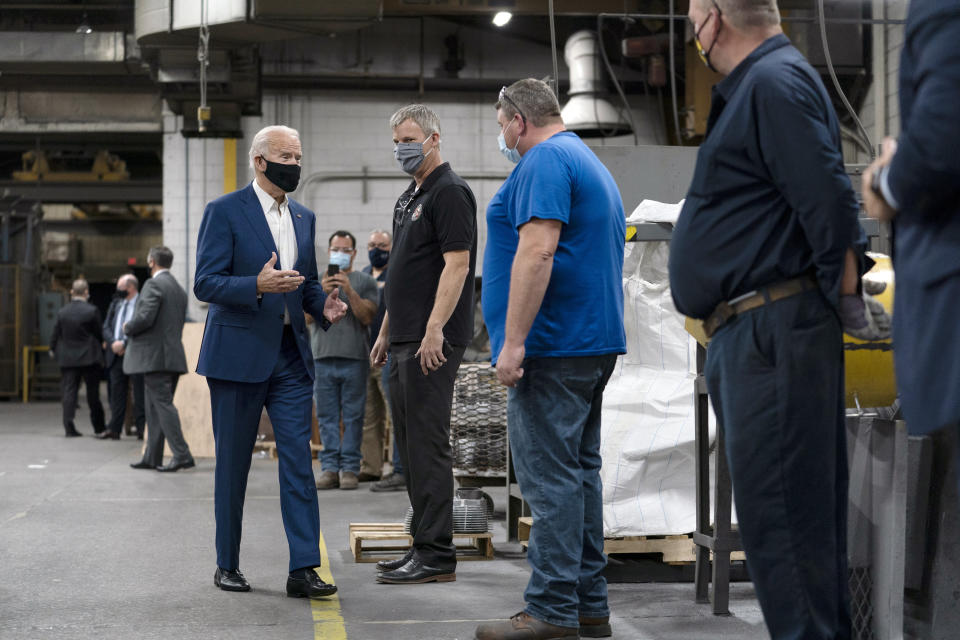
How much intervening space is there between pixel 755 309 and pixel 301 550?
7.92ft

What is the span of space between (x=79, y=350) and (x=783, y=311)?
39.3ft

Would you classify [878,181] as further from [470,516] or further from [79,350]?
[79,350]

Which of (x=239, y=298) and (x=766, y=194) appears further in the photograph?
(x=239, y=298)

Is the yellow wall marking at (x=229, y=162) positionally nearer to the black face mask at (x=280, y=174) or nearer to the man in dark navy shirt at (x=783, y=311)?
the black face mask at (x=280, y=174)

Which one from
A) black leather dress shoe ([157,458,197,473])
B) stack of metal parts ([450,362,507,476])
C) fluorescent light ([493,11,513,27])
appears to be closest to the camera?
stack of metal parts ([450,362,507,476])

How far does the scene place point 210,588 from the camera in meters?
4.59

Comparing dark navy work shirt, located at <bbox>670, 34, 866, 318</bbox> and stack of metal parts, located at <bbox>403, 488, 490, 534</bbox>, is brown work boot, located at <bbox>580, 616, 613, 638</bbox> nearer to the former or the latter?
dark navy work shirt, located at <bbox>670, 34, 866, 318</bbox>

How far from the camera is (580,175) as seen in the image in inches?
141

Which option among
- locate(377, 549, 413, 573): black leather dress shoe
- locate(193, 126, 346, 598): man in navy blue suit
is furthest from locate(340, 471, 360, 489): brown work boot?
locate(193, 126, 346, 598): man in navy blue suit

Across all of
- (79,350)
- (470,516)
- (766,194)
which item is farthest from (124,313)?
(766,194)

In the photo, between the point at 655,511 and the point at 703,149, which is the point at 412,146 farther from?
the point at 703,149

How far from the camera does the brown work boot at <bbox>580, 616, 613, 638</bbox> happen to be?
371 centimetres

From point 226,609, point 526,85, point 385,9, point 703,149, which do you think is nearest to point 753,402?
point 703,149

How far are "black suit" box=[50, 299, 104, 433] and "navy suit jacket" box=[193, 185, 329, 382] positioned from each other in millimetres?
9172
